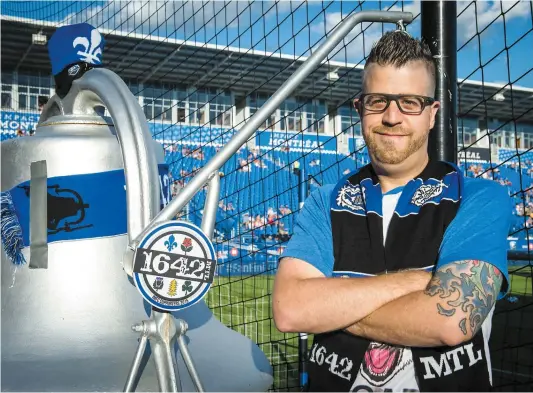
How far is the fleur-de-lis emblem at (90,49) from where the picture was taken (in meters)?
1.93

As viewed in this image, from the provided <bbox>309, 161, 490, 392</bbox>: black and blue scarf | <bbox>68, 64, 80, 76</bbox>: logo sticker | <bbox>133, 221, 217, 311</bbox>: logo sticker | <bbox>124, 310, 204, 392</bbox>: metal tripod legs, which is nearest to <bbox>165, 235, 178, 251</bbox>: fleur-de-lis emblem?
<bbox>133, 221, 217, 311</bbox>: logo sticker

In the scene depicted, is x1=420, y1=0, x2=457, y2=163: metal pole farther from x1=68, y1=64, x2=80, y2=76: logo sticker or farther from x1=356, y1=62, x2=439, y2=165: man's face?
x1=68, y1=64, x2=80, y2=76: logo sticker

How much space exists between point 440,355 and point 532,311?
22.6ft

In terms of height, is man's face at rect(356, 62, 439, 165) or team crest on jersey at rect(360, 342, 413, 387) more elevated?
man's face at rect(356, 62, 439, 165)

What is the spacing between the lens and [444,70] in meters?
2.01

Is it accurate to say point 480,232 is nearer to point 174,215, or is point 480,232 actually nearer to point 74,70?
point 174,215

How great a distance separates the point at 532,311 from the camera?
24.6 ft

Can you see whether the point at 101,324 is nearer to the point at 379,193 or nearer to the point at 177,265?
the point at 177,265

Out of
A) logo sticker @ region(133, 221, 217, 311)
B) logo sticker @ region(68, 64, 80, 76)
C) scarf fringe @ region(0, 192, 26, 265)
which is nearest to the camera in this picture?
logo sticker @ region(133, 221, 217, 311)

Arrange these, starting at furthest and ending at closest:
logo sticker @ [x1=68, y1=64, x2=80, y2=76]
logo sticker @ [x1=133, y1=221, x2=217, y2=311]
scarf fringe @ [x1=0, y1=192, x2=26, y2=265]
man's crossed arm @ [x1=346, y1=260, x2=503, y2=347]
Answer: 1. logo sticker @ [x1=68, y1=64, x2=80, y2=76]
2. scarf fringe @ [x1=0, y1=192, x2=26, y2=265]
3. logo sticker @ [x1=133, y1=221, x2=217, y2=311]
4. man's crossed arm @ [x1=346, y1=260, x2=503, y2=347]

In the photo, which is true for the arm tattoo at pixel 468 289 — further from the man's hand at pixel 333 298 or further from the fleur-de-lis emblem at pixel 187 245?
the fleur-de-lis emblem at pixel 187 245

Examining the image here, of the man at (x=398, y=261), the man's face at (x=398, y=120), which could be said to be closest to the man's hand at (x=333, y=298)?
the man at (x=398, y=261)

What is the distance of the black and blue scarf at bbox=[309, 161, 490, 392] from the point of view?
4.16 ft

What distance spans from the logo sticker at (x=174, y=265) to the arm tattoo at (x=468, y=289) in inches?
18.6
